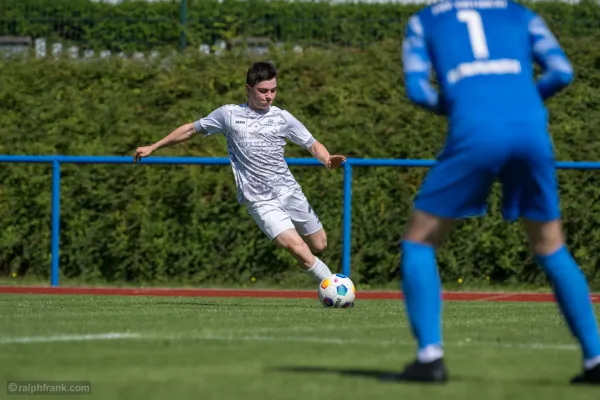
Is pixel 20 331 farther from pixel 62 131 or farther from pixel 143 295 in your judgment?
pixel 62 131

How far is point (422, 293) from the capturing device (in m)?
5.56

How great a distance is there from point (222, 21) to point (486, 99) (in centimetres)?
1271

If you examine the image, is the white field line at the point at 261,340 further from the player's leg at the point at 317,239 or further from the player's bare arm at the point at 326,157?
the player's leg at the point at 317,239

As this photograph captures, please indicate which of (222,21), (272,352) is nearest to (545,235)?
(272,352)

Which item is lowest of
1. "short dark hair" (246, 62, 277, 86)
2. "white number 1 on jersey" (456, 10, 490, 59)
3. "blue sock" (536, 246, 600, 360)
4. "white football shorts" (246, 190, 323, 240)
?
"white football shorts" (246, 190, 323, 240)

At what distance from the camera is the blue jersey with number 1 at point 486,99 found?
18.1 ft

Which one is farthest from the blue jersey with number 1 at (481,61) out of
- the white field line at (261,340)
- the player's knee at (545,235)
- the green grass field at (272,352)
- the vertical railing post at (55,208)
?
the vertical railing post at (55,208)

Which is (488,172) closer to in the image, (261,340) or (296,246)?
(261,340)

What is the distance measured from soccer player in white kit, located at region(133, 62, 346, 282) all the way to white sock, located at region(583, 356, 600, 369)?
5.61m

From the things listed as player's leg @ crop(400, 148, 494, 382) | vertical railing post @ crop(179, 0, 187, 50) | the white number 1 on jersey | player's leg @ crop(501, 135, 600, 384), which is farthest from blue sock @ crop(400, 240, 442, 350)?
vertical railing post @ crop(179, 0, 187, 50)

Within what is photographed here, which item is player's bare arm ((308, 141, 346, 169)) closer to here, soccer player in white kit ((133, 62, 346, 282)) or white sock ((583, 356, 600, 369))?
soccer player in white kit ((133, 62, 346, 282))

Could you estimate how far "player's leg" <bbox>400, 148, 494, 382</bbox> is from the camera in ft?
17.9

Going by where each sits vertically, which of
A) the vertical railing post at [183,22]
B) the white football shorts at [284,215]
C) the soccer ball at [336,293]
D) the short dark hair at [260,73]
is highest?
the vertical railing post at [183,22]

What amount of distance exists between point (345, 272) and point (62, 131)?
13.8 feet
